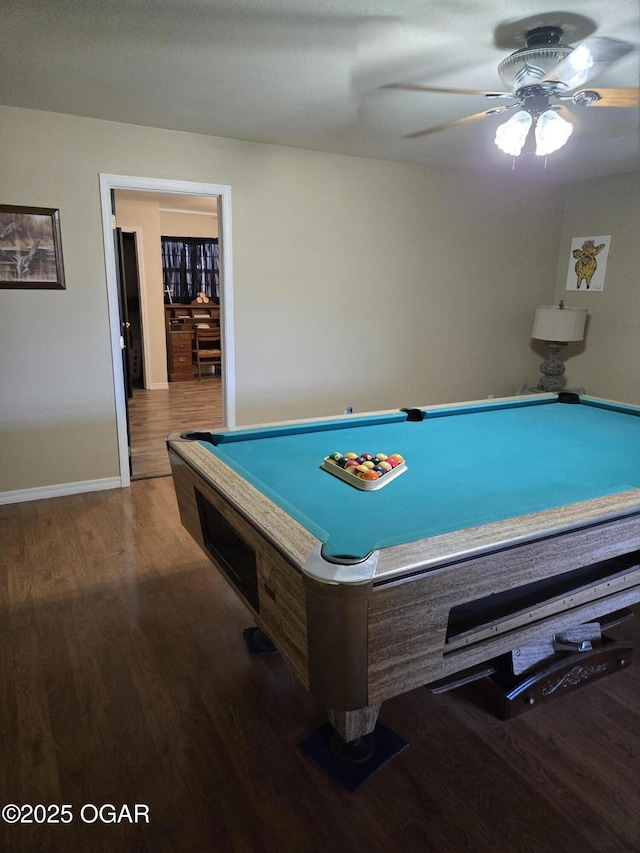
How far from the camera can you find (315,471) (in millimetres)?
1787

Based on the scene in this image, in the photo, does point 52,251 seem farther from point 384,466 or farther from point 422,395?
point 422,395

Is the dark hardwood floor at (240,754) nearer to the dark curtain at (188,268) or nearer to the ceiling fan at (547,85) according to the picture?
the ceiling fan at (547,85)

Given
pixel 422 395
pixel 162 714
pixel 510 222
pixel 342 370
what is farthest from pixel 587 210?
pixel 162 714

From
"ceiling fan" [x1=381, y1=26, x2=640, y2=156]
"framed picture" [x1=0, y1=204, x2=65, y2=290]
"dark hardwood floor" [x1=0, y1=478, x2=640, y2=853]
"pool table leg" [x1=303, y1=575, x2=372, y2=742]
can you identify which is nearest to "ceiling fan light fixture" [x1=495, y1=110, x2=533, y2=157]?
"ceiling fan" [x1=381, y1=26, x2=640, y2=156]

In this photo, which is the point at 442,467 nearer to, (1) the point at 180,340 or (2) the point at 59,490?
(2) the point at 59,490

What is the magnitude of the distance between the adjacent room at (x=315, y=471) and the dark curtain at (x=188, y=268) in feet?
15.7

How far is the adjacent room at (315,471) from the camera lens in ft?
4.40

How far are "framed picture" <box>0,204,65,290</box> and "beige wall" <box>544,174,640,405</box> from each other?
169 inches

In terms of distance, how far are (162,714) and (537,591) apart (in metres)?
1.25

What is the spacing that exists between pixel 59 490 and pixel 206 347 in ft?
15.8

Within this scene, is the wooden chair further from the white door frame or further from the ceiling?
the ceiling

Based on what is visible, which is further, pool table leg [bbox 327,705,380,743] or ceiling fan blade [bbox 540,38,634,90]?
ceiling fan blade [bbox 540,38,634,90]

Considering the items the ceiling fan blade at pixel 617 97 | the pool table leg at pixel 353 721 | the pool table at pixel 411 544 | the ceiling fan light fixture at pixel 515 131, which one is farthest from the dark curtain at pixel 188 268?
the pool table leg at pixel 353 721

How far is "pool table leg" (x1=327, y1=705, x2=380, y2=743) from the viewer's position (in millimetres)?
1263
